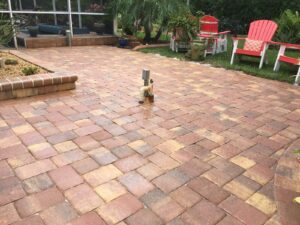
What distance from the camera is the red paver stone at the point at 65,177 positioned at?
1833 mm

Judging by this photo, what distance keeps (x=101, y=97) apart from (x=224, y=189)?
7.08 ft

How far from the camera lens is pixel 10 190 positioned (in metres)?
1.75

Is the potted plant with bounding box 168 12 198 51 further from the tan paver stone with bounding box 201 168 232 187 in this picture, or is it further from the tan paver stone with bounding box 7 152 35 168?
the tan paver stone with bounding box 7 152 35 168

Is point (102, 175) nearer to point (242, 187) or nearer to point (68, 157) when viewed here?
point (68, 157)

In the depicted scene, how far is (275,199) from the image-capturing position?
1.79m

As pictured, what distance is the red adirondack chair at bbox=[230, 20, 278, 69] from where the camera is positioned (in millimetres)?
A: 5488

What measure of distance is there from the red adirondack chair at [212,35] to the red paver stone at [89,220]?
19.6 feet

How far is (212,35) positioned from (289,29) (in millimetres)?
2085

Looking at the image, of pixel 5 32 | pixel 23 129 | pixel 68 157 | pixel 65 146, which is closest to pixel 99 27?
pixel 5 32

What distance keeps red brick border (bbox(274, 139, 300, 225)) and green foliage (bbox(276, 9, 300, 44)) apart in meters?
5.72

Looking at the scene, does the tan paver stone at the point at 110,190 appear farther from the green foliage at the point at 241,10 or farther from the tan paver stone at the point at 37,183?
the green foliage at the point at 241,10

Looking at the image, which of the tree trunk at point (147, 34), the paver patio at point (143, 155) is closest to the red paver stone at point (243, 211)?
the paver patio at point (143, 155)

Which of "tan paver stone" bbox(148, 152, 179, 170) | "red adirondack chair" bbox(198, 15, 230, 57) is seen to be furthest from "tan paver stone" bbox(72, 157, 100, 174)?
"red adirondack chair" bbox(198, 15, 230, 57)

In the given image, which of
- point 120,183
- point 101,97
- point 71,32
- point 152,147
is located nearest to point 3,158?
point 120,183
